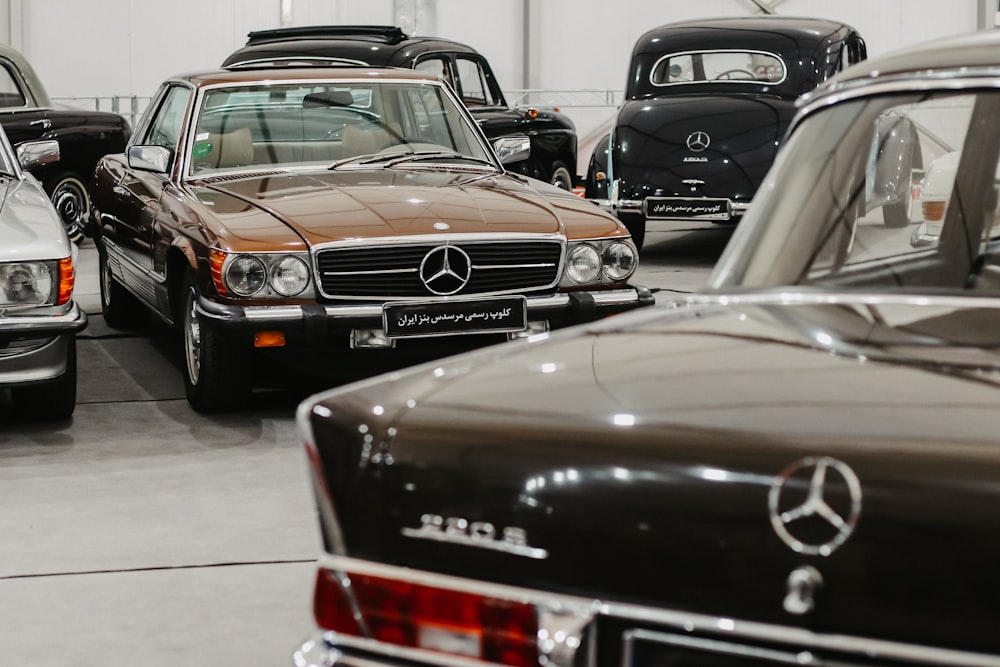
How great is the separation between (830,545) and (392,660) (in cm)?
58

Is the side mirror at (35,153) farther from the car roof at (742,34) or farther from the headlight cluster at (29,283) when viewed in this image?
the car roof at (742,34)

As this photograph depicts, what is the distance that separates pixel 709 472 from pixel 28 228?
186 inches

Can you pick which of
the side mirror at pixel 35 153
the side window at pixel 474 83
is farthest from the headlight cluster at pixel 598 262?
the side window at pixel 474 83

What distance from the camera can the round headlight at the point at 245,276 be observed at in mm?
5738

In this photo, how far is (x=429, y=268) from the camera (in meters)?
5.91

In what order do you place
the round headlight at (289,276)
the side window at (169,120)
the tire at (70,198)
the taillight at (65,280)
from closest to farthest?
1. the taillight at (65,280)
2. the round headlight at (289,276)
3. the side window at (169,120)
4. the tire at (70,198)

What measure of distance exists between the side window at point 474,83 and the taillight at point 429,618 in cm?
1016

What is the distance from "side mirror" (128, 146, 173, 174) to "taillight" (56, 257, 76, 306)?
1206 millimetres

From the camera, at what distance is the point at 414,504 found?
1.72 m

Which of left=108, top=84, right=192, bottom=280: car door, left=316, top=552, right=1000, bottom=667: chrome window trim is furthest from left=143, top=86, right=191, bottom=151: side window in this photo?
left=316, top=552, right=1000, bottom=667: chrome window trim

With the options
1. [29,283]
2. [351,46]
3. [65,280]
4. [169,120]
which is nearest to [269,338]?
[65,280]

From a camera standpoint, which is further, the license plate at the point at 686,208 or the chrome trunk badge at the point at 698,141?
the chrome trunk badge at the point at 698,141

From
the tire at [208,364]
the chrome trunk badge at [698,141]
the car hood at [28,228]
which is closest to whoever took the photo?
the car hood at [28,228]

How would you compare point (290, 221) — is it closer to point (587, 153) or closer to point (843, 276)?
point (843, 276)
